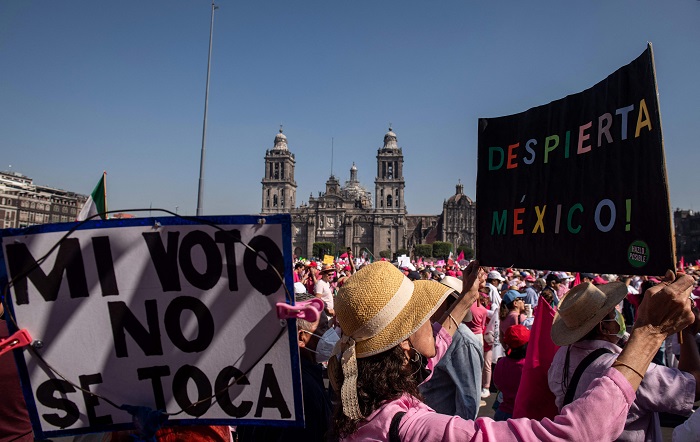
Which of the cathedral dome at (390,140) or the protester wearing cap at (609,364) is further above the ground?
the cathedral dome at (390,140)

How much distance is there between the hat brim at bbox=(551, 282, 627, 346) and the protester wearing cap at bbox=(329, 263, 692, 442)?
0.94 m

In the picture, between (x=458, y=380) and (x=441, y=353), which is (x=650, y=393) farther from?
(x=458, y=380)

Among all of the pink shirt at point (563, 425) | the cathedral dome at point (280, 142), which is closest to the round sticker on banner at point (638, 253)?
the pink shirt at point (563, 425)

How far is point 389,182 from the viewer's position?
325 feet

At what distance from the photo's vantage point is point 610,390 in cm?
163

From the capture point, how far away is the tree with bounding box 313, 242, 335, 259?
91.6 meters

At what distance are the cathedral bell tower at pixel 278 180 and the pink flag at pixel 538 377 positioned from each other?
96.7m

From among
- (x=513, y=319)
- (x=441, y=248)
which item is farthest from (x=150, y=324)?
(x=441, y=248)

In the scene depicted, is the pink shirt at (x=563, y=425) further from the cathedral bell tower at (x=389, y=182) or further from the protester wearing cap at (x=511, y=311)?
the cathedral bell tower at (x=389, y=182)

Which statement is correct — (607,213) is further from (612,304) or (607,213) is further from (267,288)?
(267,288)

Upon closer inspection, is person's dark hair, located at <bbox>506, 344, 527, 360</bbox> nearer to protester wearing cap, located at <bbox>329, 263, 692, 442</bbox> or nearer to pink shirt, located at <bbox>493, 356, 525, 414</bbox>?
pink shirt, located at <bbox>493, 356, 525, 414</bbox>

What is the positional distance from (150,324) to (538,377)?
2270 millimetres

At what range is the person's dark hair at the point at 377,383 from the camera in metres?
1.84

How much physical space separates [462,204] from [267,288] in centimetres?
9789
